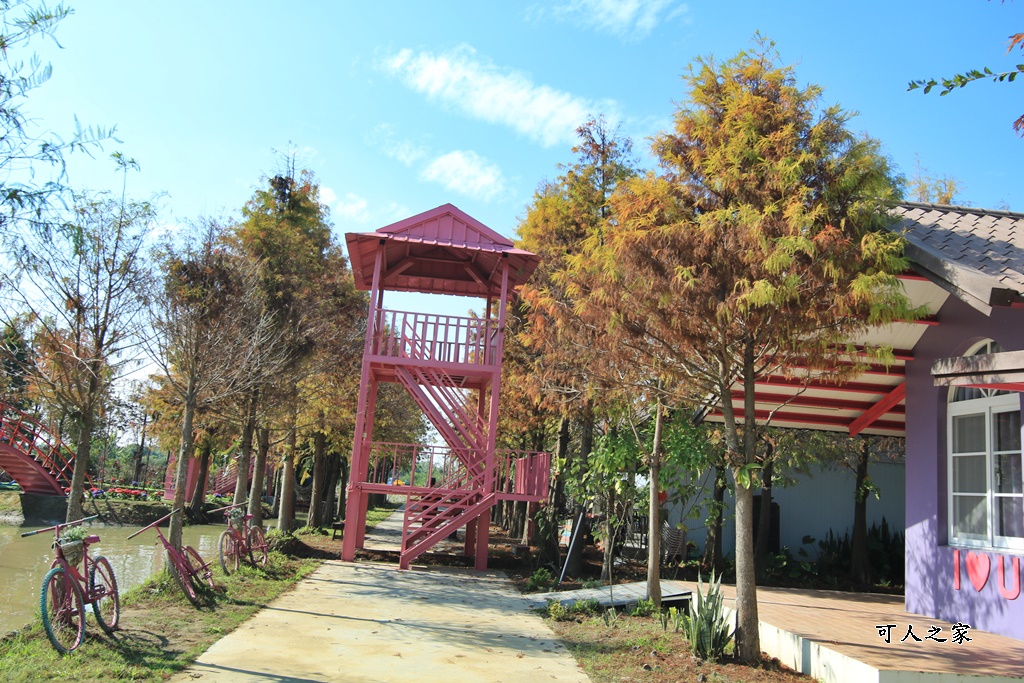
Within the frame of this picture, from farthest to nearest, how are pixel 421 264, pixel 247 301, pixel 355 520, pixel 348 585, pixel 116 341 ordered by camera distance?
pixel 421 264, pixel 355 520, pixel 348 585, pixel 247 301, pixel 116 341

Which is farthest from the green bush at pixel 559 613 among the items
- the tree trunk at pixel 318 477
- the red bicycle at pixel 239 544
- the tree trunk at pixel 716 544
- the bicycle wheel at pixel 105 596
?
the tree trunk at pixel 318 477

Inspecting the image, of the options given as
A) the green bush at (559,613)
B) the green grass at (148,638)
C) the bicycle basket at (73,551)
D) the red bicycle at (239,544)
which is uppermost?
the bicycle basket at (73,551)

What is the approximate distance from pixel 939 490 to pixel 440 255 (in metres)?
12.0

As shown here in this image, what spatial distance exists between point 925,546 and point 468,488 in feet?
29.7

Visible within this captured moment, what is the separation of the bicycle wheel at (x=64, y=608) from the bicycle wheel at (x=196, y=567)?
251 centimetres

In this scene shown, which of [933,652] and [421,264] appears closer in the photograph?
[933,652]

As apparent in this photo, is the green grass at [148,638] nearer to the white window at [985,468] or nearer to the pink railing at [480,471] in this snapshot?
the pink railing at [480,471]

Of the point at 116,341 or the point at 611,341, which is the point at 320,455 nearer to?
the point at 116,341

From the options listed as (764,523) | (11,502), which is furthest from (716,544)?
Result: (11,502)

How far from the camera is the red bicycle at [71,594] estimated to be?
20.8 ft

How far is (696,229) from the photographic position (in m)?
7.35

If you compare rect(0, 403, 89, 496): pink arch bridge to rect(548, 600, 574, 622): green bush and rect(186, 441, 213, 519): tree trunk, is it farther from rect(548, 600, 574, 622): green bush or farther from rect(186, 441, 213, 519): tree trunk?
rect(548, 600, 574, 622): green bush

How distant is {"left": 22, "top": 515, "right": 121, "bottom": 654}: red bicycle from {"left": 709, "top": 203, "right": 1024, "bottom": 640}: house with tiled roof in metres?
6.57

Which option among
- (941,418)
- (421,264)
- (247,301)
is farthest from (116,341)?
(941,418)
